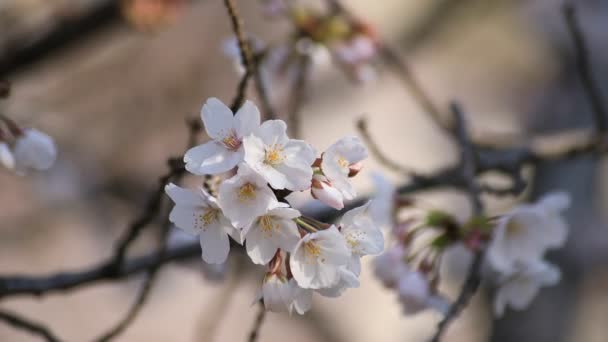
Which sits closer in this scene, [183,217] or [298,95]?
[183,217]

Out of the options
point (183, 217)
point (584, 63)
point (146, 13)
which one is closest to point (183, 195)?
point (183, 217)

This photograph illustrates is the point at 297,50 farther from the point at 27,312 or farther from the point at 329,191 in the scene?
the point at 27,312

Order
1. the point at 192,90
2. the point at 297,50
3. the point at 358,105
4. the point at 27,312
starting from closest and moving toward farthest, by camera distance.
→ the point at 297,50 → the point at 27,312 → the point at 192,90 → the point at 358,105

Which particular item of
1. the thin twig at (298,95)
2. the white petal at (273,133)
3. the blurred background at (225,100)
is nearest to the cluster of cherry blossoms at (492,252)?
the thin twig at (298,95)

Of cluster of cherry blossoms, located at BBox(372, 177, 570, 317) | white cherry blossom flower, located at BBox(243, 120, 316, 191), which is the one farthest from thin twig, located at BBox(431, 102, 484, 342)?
white cherry blossom flower, located at BBox(243, 120, 316, 191)

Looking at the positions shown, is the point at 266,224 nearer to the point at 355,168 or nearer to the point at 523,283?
the point at 355,168

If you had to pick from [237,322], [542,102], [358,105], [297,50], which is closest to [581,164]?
[542,102]

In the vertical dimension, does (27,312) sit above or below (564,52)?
above
